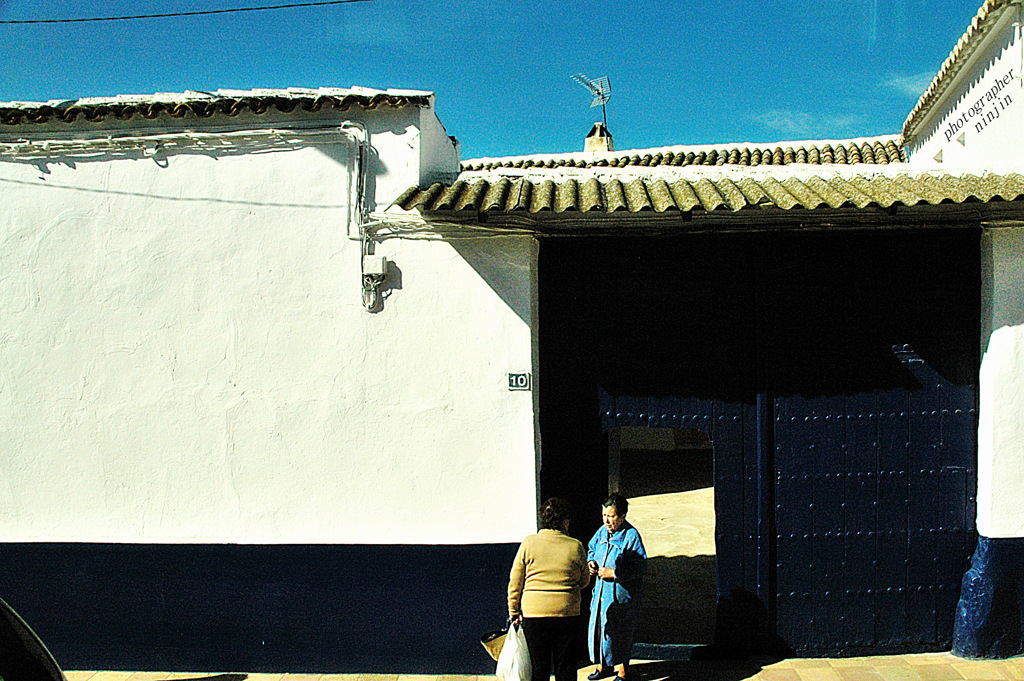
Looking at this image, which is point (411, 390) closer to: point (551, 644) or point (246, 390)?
point (246, 390)

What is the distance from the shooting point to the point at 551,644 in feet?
13.5

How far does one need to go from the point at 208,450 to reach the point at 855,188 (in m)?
5.16

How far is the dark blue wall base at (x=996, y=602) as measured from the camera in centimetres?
489

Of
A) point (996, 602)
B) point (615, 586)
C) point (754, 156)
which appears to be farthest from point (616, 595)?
point (754, 156)

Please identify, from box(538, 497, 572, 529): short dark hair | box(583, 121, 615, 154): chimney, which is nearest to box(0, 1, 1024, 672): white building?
box(538, 497, 572, 529): short dark hair

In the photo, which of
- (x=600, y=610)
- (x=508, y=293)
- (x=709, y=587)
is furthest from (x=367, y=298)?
(x=709, y=587)

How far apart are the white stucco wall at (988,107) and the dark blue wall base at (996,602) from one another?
2.94 meters

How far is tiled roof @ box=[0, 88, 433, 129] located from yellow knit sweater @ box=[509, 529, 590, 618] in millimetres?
3284

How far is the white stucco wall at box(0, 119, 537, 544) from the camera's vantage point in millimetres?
5000

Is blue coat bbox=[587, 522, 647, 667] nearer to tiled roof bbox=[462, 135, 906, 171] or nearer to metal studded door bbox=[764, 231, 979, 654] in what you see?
metal studded door bbox=[764, 231, 979, 654]

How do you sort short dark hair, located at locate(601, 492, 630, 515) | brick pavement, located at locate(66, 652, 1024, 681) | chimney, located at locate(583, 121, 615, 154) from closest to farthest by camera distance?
short dark hair, located at locate(601, 492, 630, 515) → brick pavement, located at locate(66, 652, 1024, 681) → chimney, located at locate(583, 121, 615, 154)

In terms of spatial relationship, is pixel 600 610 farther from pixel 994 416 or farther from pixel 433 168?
pixel 433 168

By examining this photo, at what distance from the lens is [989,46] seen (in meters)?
6.52

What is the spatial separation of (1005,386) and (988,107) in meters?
3.29
